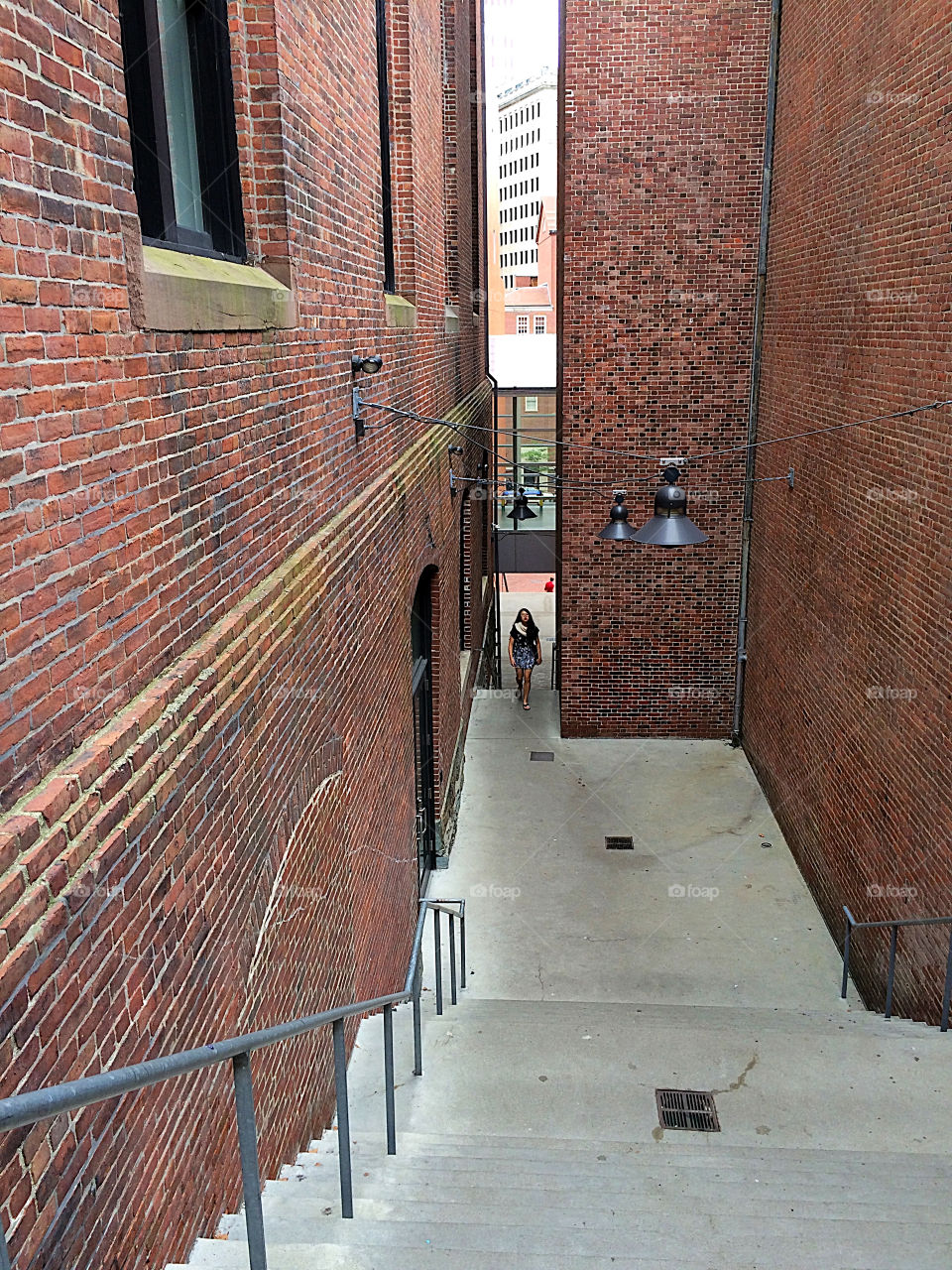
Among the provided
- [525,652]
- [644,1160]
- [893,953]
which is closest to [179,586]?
[644,1160]

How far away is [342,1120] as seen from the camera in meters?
3.43

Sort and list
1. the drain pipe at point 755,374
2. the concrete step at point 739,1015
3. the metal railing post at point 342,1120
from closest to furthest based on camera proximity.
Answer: the metal railing post at point 342,1120, the concrete step at point 739,1015, the drain pipe at point 755,374

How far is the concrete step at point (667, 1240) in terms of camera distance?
10.8 feet

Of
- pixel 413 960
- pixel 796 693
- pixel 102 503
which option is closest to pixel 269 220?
pixel 102 503

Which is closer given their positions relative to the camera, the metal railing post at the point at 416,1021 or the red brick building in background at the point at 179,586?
the red brick building in background at the point at 179,586

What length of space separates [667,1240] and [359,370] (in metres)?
4.40

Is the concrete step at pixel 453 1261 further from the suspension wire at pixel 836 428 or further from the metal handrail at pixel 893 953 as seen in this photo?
the suspension wire at pixel 836 428

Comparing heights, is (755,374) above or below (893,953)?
above

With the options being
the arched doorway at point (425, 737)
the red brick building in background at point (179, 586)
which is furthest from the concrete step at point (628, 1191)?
the arched doorway at point (425, 737)

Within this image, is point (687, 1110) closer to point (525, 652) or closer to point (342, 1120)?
point (342, 1120)

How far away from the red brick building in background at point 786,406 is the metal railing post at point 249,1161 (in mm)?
5211

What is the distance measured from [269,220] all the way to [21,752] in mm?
2900

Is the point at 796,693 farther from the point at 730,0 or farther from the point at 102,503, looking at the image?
the point at 102,503

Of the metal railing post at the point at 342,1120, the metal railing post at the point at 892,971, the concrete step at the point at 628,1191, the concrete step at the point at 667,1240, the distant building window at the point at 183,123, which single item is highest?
the distant building window at the point at 183,123
